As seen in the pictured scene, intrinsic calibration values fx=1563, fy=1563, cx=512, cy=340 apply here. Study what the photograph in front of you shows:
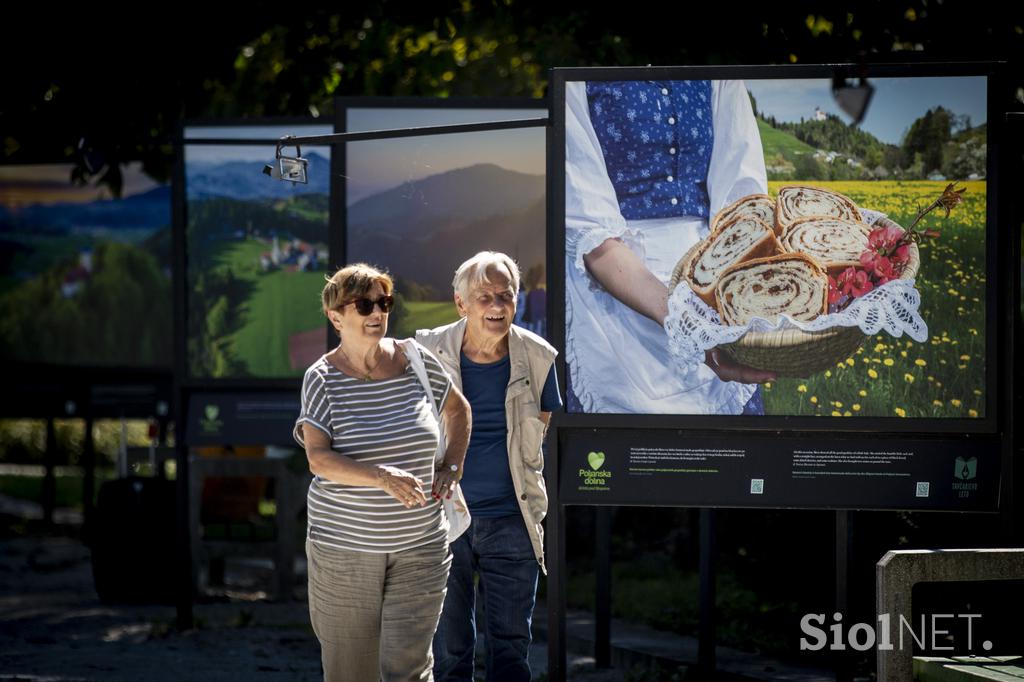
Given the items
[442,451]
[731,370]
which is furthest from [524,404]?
[731,370]

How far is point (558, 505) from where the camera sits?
6.63 meters

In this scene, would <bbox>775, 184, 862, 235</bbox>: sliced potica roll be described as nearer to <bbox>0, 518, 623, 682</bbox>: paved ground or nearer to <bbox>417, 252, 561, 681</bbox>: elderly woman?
<bbox>417, 252, 561, 681</bbox>: elderly woman

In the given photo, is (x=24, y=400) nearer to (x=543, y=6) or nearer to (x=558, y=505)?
(x=543, y=6)

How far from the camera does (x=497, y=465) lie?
602cm

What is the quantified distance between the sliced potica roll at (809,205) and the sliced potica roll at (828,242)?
0.09 feet

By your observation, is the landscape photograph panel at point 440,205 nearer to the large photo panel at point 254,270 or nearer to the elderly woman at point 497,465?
the large photo panel at point 254,270

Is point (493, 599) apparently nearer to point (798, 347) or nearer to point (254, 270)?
point (798, 347)

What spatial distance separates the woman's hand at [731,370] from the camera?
21.5 ft

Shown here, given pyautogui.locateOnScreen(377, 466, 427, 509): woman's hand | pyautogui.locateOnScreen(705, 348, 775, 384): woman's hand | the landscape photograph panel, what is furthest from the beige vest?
the landscape photograph panel

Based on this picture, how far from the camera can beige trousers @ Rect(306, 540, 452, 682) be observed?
4980 millimetres

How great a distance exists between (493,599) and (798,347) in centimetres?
166

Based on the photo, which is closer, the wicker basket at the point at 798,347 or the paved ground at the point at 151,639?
the wicker basket at the point at 798,347

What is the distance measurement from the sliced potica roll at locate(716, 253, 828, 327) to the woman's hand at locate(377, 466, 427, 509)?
6.95 feet

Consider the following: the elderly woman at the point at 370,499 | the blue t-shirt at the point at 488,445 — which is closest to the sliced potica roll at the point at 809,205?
the blue t-shirt at the point at 488,445
